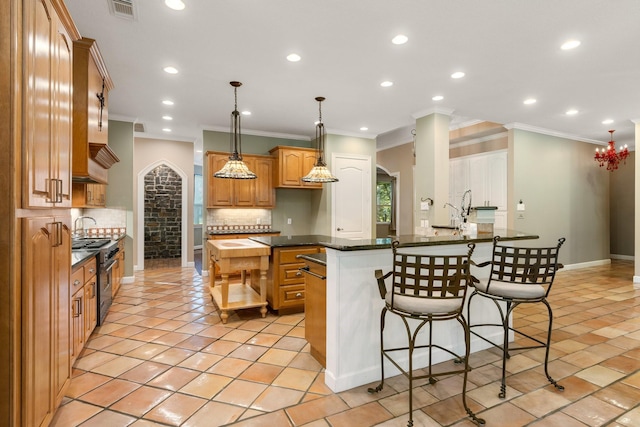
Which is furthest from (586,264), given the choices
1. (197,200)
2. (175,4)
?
(197,200)

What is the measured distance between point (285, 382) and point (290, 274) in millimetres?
1568

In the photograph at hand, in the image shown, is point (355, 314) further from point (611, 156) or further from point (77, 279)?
point (611, 156)

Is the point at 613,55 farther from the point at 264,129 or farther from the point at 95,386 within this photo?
the point at 95,386

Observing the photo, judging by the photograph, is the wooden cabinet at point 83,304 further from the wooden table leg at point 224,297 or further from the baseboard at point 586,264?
the baseboard at point 586,264

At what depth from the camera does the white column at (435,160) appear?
16.0 ft

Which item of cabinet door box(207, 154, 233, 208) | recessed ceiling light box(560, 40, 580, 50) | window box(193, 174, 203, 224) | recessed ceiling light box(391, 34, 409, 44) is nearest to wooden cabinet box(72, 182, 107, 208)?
cabinet door box(207, 154, 233, 208)

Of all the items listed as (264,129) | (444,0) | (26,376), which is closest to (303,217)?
(264,129)

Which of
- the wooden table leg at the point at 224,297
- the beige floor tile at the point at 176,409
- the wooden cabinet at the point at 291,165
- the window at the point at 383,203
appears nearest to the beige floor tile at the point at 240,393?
the beige floor tile at the point at 176,409

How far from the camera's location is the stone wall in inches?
321

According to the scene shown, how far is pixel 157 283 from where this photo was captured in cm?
551

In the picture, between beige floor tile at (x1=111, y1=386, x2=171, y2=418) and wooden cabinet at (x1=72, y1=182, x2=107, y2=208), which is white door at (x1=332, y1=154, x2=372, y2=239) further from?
beige floor tile at (x1=111, y1=386, x2=171, y2=418)

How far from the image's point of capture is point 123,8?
2.53 metres

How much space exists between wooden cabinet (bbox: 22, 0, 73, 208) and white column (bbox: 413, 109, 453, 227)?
4.35m

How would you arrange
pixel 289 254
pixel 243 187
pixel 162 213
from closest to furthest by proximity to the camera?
pixel 289 254 → pixel 243 187 → pixel 162 213
